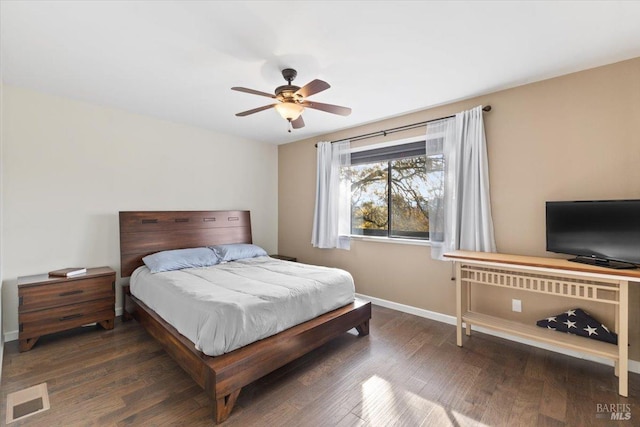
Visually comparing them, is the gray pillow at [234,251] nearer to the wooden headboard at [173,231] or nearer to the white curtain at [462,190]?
the wooden headboard at [173,231]

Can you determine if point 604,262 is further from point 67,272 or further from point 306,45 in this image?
point 67,272

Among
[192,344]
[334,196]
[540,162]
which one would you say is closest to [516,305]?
[540,162]

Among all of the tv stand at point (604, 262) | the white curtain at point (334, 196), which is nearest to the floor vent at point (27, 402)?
the white curtain at point (334, 196)

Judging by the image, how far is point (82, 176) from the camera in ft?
10.7

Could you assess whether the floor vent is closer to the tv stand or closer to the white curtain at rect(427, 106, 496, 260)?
the white curtain at rect(427, 106, 496, 260)

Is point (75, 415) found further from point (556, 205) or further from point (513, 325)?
point (556, 205)

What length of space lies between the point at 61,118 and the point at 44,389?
8.90 feet

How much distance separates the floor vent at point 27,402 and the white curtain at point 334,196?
3248mm

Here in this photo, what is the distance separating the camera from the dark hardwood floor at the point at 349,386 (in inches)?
72.1

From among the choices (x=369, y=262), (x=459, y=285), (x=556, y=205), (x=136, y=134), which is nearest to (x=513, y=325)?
(x=459, y=285)

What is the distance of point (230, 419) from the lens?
1819 mm

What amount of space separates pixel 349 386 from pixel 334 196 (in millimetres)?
2655

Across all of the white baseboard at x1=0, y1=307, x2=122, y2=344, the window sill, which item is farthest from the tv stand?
the white baseboard at x1=0, y1=307, x2=122, y2=344

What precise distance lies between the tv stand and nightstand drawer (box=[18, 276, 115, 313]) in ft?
15.0
